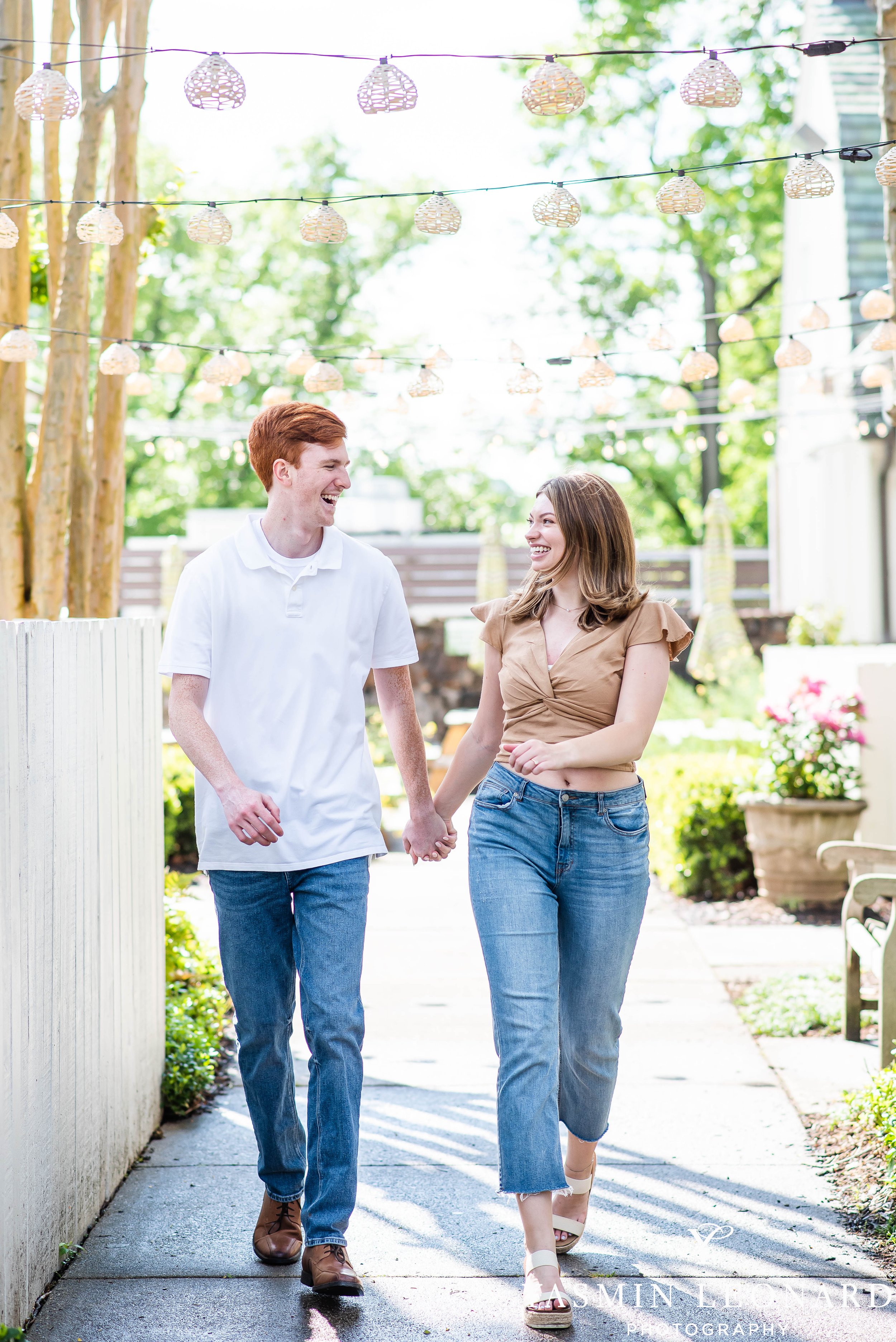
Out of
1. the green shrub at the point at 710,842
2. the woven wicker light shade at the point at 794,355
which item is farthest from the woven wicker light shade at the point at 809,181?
the green shrub at the point at 710,842

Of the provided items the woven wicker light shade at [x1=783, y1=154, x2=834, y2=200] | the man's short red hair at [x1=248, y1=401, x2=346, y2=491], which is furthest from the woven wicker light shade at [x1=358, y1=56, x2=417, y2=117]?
the woven wicker light shade at [x1=783, y1=154, x2=834, y2=200]

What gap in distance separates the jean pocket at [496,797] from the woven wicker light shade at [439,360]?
3.37 meters

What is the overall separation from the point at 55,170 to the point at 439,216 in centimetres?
255

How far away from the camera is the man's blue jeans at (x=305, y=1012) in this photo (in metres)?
3.21

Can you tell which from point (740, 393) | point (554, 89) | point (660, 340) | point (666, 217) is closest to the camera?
point (554, 89)

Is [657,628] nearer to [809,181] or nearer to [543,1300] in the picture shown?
[543,1300]

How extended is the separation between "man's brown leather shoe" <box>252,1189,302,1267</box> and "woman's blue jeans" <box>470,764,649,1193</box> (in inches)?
25.7

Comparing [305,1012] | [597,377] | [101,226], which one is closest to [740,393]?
[597,377]

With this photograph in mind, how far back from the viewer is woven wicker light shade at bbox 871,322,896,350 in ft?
17.9

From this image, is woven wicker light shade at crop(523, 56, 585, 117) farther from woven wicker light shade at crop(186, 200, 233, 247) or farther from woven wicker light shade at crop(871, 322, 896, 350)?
woven wicker light shade at crop(871, 322, 896, 350)

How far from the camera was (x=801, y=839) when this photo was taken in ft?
26.3

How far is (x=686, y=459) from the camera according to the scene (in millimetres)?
→ 32125

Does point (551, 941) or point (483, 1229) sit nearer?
point (551, 941)

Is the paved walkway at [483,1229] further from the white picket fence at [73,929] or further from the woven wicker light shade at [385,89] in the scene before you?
the woven wicker light shade at [385,89]
